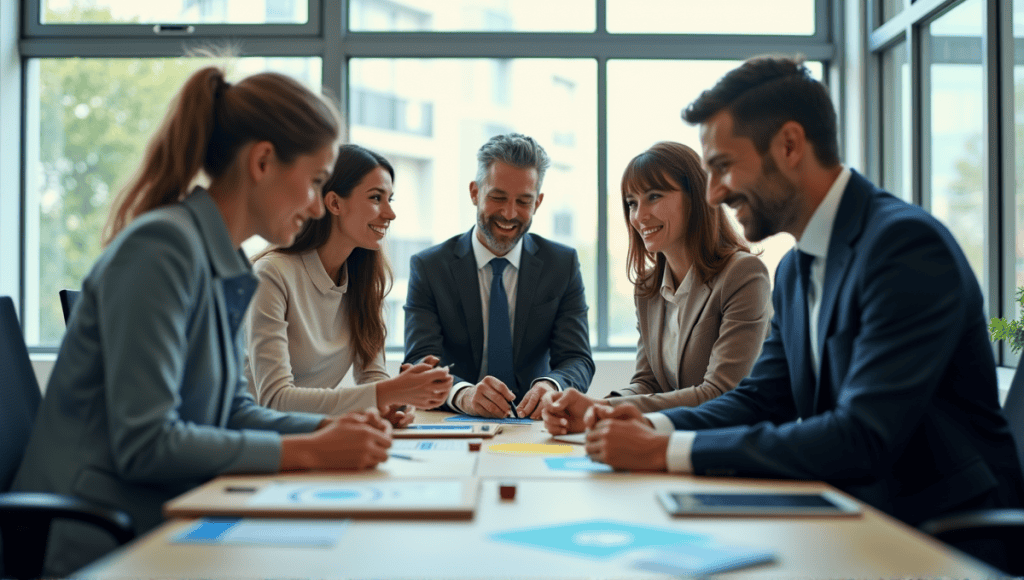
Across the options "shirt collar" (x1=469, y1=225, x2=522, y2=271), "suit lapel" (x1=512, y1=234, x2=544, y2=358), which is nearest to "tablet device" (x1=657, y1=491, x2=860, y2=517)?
"suit lapel" (x1=512, y1=234, x2=544, y2=358)

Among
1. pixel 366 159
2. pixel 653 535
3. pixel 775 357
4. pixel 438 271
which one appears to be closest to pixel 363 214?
pixel 366 159

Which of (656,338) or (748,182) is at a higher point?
(748,182)

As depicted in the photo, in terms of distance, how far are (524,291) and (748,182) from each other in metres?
1.34

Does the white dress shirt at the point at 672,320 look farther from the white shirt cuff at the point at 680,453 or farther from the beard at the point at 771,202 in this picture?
the white shirt cuff at the point at 680,453

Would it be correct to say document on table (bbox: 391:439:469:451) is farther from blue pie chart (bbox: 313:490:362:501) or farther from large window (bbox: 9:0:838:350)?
large window (bbox: 9:0:838:350)

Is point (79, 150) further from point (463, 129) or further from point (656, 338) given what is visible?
point (656, 338)

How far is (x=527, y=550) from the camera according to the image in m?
1.01

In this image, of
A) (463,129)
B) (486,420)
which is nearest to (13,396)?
(486,420)

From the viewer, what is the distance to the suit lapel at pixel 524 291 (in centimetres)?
304

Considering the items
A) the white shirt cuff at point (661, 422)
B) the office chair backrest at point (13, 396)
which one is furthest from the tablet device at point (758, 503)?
the office chair backrest at point (13, 396)

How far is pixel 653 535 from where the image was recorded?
3.52 feet

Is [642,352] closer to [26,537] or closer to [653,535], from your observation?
[653,535]

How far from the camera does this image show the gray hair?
10.2ft

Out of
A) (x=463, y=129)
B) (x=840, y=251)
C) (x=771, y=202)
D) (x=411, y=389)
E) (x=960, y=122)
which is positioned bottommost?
(x=411, y=389)
